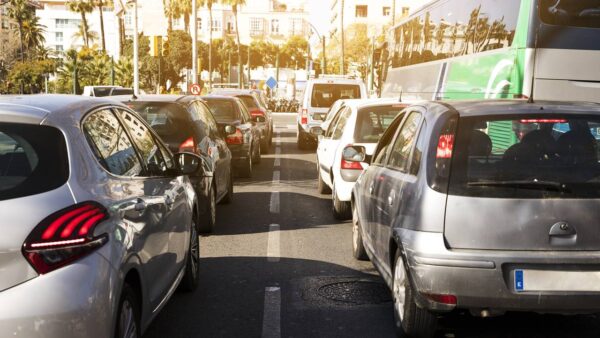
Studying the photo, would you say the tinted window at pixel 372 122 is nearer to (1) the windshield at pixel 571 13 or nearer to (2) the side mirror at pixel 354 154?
(1) the windshield at pixel 571 13

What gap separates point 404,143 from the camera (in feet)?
19.0

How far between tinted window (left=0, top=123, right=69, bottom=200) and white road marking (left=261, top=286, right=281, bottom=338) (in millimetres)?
2154

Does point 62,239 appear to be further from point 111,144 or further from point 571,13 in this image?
point 571,13

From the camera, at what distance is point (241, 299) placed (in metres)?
6.20

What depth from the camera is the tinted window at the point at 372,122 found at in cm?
1015

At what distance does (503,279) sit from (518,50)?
6785 millimetres

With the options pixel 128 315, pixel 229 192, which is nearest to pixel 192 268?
pixel 128 315

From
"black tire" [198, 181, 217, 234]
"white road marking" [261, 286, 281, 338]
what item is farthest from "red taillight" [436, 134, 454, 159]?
"black tire" [198, 181, 217, 234]

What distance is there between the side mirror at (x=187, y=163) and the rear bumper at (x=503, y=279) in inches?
78.1

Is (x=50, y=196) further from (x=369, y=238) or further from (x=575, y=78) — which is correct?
(x=575, y=78)

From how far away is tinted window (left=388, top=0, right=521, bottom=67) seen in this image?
11438 mm

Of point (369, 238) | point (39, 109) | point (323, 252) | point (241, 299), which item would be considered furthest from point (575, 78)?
point (39, 109)

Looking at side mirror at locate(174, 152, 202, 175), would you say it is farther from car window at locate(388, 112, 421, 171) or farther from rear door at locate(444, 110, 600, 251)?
rear door at locate(444, 110, 600, 251)

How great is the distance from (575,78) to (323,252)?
14.7 ft
